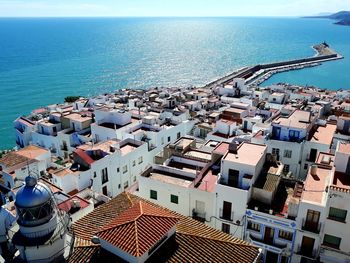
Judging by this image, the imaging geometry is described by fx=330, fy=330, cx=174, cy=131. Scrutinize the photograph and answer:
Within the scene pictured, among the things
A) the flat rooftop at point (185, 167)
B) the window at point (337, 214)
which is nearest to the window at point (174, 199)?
the flat rooftop at point (185, 167)

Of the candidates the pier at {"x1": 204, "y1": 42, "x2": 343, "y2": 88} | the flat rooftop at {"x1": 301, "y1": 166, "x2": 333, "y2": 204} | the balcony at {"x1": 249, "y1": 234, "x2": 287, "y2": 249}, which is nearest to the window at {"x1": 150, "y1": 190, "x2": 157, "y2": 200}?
the balcony at {"x1": 249, "y1": 234, "x2": 287, "y2": 249}

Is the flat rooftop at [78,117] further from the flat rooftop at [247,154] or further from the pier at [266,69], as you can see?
the pier at [266,69]

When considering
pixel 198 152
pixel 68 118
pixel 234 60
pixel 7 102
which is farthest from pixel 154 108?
pixel 234 60

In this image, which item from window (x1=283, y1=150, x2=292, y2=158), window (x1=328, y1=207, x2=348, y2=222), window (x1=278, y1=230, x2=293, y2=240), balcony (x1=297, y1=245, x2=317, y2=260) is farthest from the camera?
window (x1=283, y1=150, x2=292, y2=158)

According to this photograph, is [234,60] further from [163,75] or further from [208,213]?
[208,213]

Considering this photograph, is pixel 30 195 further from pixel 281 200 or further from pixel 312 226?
pixel 281 200

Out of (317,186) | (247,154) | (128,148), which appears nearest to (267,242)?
(317,186)

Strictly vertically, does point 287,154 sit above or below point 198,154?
below

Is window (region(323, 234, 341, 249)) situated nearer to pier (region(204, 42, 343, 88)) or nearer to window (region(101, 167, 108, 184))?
window (region(101, 167, 108, 184))
